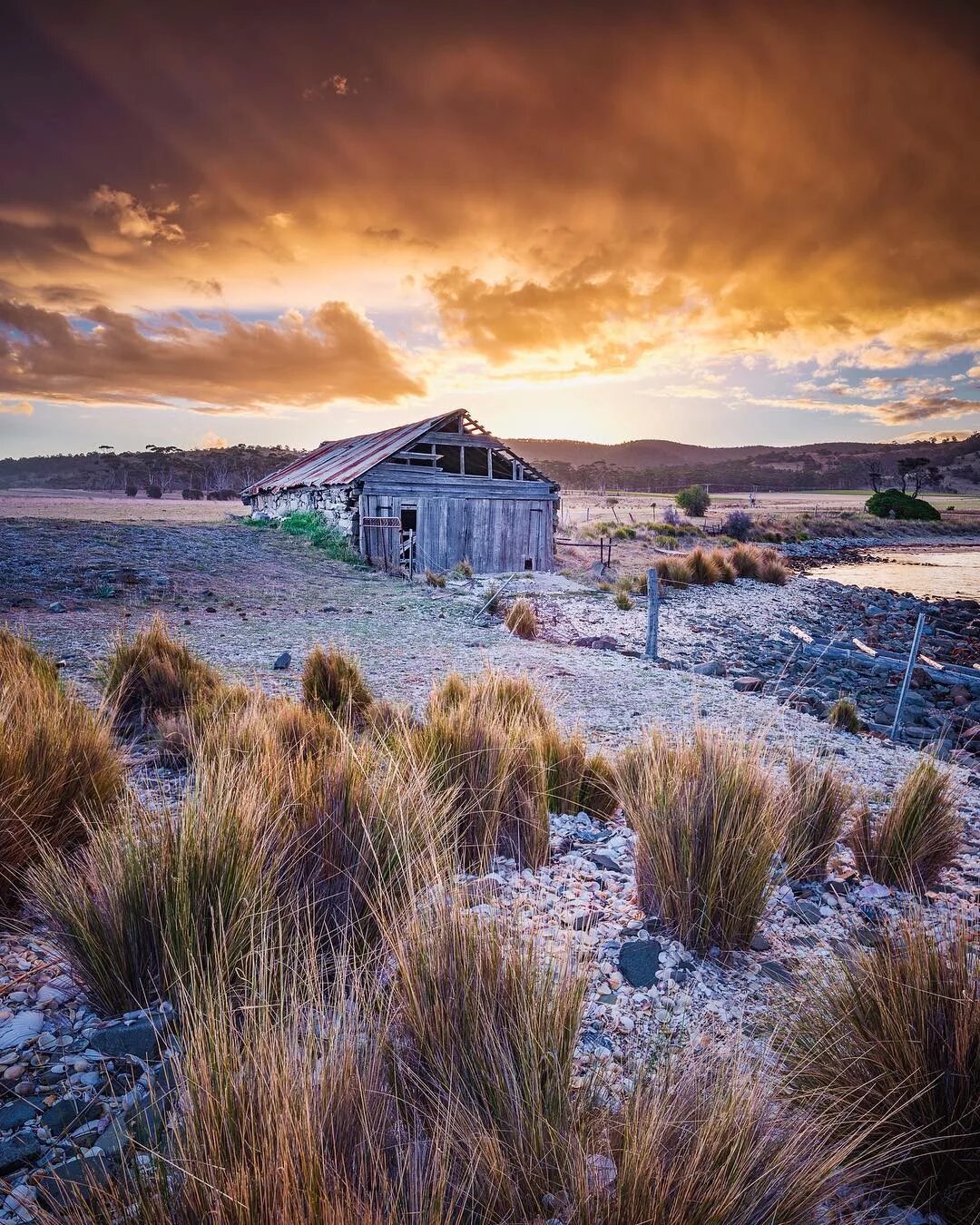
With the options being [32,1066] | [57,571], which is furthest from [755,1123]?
[57,571]

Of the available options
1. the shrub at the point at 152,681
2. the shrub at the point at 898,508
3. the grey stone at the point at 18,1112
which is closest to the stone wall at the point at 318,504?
the shrub at the point at 152,681

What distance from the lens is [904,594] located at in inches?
844

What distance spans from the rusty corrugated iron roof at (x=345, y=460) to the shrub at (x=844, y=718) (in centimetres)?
1516

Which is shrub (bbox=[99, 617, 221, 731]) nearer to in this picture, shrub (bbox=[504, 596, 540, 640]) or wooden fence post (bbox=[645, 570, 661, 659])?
shrub (bbox=[504, 596, 540, 640])

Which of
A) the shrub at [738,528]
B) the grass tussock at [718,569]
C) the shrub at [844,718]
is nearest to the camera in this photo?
the shrub at [844,718]

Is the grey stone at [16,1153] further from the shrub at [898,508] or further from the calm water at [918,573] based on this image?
the shrub at [898,508]

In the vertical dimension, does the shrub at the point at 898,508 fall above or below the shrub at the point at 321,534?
above

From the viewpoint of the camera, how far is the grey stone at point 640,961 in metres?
2.67

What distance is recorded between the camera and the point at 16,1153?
162 cm

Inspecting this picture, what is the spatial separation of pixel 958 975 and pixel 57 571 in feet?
52.3

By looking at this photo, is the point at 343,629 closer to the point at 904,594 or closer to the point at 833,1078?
the point at 833,1078

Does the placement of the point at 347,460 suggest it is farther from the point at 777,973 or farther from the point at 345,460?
the point at 777,973

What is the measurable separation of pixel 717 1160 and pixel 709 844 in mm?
1699

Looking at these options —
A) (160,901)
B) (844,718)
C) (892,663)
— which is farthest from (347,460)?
(160,901)
